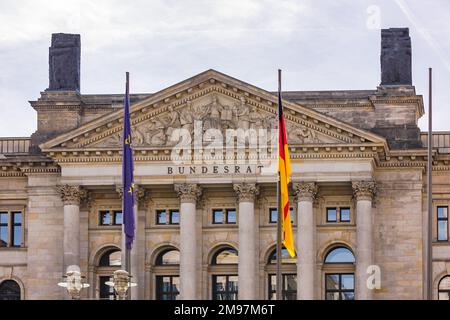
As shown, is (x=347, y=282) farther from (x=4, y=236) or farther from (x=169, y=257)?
(x=4, y=236)

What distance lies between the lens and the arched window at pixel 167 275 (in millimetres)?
78544

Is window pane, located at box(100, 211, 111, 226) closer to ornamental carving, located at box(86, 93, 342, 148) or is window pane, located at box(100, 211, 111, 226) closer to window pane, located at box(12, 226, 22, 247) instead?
ornamental carving, located at box(86, 93, 342, 148)

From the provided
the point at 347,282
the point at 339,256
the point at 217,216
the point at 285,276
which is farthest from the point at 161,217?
the point at 347,282

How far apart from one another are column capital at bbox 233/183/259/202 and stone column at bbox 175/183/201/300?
213 centimetres

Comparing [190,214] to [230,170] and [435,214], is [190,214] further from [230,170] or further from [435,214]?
[435,214]

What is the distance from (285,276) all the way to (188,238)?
5715mm

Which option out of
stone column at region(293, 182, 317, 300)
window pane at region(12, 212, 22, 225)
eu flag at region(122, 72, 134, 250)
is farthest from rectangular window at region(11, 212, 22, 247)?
eu flag at region(122, 72, 134, 250)

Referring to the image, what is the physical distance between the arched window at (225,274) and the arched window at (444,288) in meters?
10.9

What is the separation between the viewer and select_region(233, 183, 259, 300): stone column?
75.8 m

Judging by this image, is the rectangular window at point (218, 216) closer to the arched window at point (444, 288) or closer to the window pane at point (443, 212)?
the window pane at point (443, 212)

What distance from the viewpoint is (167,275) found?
7888cm

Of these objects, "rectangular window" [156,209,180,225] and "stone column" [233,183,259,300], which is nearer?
"stone column" [233,183,259,300]
